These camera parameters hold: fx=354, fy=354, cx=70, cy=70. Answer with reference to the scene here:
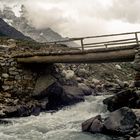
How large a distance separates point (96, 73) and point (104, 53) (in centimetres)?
3871

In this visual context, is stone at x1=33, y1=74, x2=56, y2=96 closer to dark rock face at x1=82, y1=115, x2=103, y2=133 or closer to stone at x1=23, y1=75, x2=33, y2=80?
stone at x1=23, y1=75, x2=33, y2=80

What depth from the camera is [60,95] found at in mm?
34375

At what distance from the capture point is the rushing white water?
21938 millimetres

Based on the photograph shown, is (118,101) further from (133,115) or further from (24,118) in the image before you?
(24,118)

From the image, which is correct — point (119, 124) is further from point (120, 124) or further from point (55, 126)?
point (55, 126)

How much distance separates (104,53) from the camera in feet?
90.1

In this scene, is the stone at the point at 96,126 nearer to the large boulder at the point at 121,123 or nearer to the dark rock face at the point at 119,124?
the dark rock face at the point at 119,124

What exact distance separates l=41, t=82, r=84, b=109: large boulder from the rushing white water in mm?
1881

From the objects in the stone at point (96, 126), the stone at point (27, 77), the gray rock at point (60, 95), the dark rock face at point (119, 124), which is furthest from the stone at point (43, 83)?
the dark rock face at point (119, 124)

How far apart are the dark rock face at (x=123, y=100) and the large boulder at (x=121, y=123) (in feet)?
11.7

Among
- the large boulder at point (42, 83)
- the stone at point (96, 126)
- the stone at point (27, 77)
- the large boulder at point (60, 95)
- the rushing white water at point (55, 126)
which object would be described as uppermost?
the stone at point (27, 77)

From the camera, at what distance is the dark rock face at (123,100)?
2505 cm

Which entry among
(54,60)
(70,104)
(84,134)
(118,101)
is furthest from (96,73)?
(84,134)

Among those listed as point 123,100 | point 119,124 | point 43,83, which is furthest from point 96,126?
point 43,83
